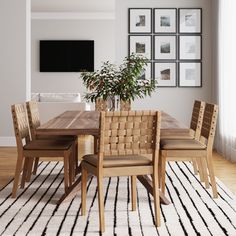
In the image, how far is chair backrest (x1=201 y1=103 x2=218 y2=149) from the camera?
450 cm

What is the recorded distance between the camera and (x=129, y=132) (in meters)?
3.51

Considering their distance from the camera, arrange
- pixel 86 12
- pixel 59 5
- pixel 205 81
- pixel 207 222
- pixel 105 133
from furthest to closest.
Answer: pixel 86 12, pixel 59 5, pixel 205 81, pixel 207 222, pixel 105 133

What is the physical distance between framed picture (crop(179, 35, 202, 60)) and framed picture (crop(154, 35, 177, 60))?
0.36 ft

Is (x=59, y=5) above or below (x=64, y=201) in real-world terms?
above

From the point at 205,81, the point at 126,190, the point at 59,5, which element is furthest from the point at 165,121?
the point at 59,5

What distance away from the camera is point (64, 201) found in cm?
427

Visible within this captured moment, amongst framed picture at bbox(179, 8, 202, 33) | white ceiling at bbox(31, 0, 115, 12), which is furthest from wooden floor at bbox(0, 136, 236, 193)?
white ceiling at bbox(31, 0, 115, 12)

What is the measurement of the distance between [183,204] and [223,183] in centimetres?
107

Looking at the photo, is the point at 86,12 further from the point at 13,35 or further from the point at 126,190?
the point at 126,190

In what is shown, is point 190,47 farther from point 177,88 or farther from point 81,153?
point 81,153

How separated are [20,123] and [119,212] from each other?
1.28 metres

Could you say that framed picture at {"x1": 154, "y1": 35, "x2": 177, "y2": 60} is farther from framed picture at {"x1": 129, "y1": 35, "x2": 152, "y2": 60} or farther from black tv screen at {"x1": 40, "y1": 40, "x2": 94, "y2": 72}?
black tv screen at {"x1": 40, "y1": 40, "x2": 94, "y2": 72}

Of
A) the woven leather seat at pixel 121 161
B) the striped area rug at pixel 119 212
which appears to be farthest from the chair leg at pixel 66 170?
the woven leather seat at pixel 121 161

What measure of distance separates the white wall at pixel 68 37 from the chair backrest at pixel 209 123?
901cm
